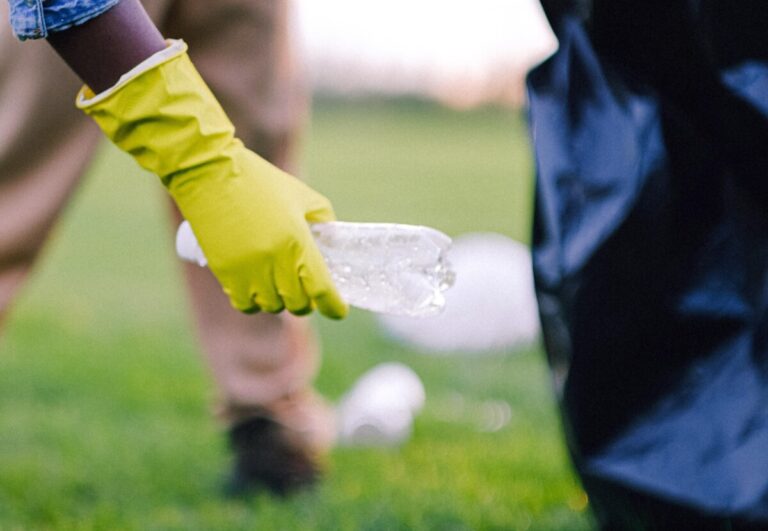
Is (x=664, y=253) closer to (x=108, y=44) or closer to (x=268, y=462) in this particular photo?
(x=108, y=44)

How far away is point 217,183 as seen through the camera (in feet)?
3.75

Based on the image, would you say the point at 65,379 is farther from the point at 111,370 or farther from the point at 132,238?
the point at 132,238

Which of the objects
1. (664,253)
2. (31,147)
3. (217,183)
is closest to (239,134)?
(31,147)

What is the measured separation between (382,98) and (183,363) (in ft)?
91.1

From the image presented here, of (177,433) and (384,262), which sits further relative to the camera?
(177,433)

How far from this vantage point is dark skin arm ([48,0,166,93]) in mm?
1077

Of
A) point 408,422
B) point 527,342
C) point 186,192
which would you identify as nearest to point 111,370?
point 408,422

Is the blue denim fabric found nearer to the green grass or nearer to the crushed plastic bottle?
the crushed plastic bottle

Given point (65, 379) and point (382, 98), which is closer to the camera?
point (65, 379)

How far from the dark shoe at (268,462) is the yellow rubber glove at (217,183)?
0.86 m

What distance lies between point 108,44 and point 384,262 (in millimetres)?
414

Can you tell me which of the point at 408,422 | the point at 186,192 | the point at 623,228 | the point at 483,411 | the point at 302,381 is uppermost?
the point at 186,192

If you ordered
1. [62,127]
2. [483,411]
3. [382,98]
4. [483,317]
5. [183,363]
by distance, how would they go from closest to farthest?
[62,127], [483,411], [183,363], [483,317], [382,98]

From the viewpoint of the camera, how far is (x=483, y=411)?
2.62m
